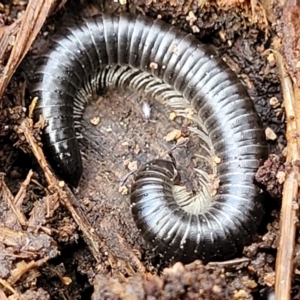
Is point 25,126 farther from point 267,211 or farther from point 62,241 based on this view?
point 267,211

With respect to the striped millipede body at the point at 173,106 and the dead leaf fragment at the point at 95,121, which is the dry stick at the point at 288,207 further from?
the dead leaf fragment at the point at 95,121

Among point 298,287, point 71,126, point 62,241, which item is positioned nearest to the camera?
point 298,287

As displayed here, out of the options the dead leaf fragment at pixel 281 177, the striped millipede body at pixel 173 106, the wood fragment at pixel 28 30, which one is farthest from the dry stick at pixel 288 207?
the wood fragment at pixel 28 30

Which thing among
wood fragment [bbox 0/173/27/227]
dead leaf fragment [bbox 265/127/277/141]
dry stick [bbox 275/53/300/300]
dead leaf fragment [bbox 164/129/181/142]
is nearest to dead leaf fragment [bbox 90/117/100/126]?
dead leaf fragment [bbox 164/129/181/142]

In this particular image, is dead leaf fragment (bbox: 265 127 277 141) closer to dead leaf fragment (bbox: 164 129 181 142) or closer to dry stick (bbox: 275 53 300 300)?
dry stick (bbox: 275 53 300 300)

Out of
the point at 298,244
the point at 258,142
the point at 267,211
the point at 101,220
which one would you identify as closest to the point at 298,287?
the point at 298,244

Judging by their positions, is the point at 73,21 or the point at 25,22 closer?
the point at 25,22
